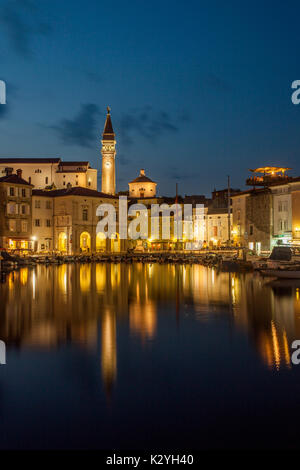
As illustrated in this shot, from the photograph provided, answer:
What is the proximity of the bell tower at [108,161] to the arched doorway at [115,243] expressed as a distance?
85.5ft

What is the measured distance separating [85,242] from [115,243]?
551 cm

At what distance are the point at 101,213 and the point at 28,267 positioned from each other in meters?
23.3

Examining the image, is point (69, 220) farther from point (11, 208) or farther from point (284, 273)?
point (284, 273)

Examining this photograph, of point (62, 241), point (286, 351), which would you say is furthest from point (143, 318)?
point (62, 241)

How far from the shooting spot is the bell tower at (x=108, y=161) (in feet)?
318

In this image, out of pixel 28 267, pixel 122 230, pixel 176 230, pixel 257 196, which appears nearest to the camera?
pixel 28 267

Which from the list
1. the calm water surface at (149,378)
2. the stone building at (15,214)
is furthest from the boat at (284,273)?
the stone building at (15,214)

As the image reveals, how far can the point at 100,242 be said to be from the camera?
69.9 metres

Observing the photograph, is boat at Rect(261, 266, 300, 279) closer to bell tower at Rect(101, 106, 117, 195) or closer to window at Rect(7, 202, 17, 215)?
A: window at Rect(7, 202, 17, 215)

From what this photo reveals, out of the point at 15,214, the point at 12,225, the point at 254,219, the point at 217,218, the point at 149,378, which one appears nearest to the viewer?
the point at 149,378

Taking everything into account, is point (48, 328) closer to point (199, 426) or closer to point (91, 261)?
point (199, 426)

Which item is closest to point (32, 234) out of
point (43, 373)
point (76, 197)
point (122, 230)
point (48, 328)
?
point (76, 197)

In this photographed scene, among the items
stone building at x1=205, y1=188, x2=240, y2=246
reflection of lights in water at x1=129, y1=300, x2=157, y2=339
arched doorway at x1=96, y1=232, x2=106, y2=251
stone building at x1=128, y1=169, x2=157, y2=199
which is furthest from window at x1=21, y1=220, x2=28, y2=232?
reflection of lights in water at x1=129, y1=300, x2=157, y2=339

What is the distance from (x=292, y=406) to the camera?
7.20 metres
